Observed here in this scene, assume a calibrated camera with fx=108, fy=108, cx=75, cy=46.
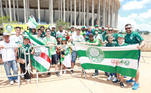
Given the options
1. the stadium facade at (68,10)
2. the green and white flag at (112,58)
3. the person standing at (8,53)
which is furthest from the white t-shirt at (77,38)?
the stadium facade at (68,10)

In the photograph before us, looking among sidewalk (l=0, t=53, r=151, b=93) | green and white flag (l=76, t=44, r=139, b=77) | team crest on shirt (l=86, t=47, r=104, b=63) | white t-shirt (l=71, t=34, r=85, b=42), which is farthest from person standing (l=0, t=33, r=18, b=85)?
team crest on shirt (l=86, t=47, r=104, b=63)

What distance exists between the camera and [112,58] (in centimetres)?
395

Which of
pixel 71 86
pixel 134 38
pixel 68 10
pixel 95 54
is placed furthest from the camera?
pixel 68 10

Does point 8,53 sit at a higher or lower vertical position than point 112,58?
higher

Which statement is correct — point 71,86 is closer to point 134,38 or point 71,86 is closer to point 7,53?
point 7,53

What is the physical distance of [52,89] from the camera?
3654 mm

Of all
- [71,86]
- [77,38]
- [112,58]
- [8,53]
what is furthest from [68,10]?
[71,86]

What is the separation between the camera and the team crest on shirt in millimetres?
4127

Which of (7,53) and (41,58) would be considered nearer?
(7,53)

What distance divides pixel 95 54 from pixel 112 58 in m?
0.64

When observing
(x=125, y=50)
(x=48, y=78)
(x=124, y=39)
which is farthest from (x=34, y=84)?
(x=124, y=39)

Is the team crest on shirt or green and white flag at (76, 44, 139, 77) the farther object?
the team crest on shirt

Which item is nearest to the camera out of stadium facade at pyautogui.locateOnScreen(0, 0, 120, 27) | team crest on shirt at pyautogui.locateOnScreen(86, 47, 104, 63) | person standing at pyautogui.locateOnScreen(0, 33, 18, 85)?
person standing at pyautogui.locateOnScreen(0, 33, 18, 85)

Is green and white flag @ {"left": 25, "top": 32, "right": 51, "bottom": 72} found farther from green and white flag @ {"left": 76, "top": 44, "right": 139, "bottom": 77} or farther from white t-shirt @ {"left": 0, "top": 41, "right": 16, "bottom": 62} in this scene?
green and white flag @ {"left": 76, "top": 44, "right": 139, "bottom": 77}
